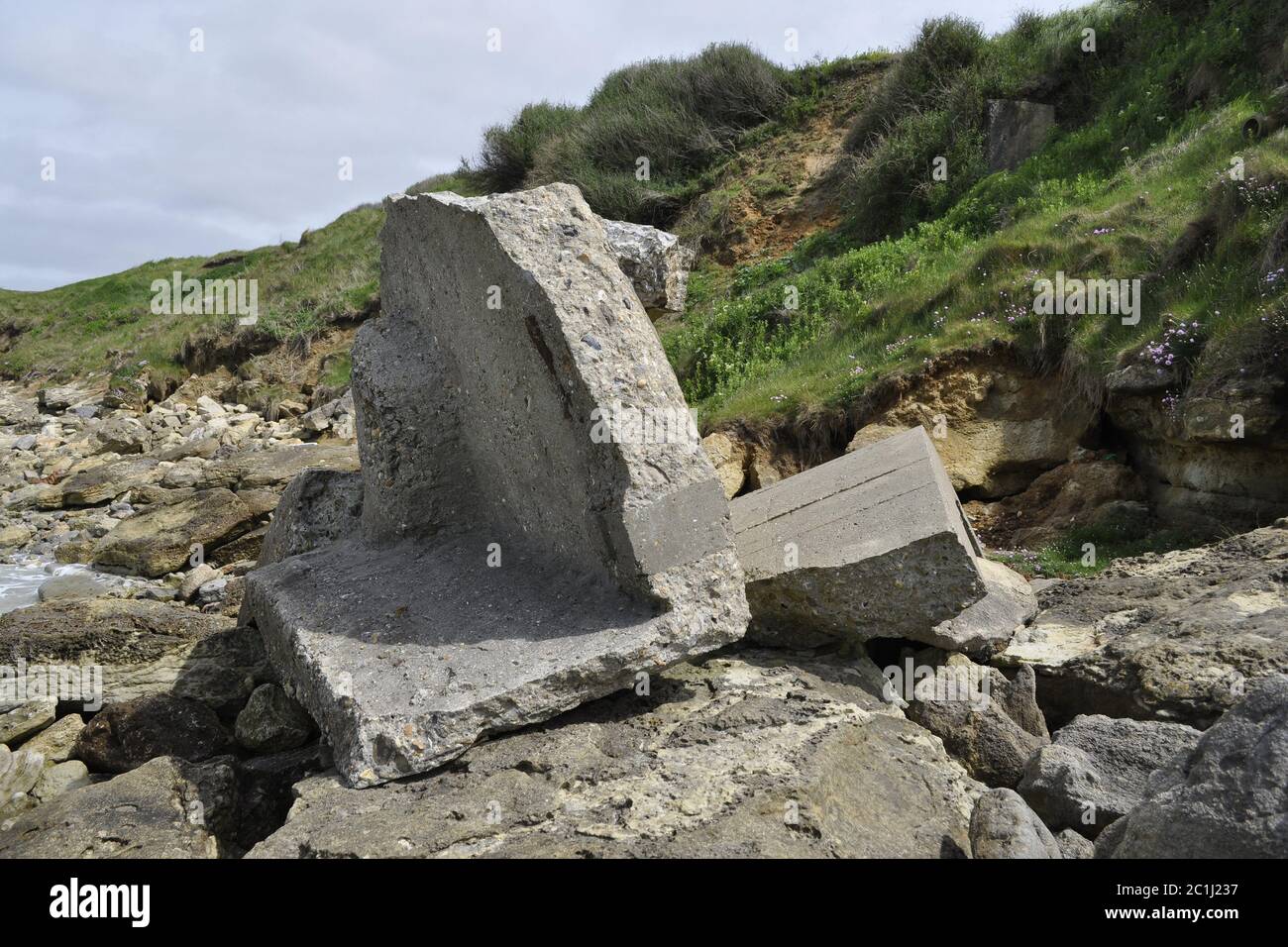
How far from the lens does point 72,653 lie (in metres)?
5.65

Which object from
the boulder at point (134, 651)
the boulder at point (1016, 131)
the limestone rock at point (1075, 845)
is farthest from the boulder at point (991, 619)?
the boulder at point (1016, 131)

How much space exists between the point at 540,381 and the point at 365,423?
4.98 ft

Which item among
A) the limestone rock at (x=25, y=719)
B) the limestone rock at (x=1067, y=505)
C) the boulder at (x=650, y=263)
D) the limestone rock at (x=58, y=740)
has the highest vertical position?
the boulder at (x=650, y=263)

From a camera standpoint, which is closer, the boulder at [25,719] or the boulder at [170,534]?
the boulder at [25,719]

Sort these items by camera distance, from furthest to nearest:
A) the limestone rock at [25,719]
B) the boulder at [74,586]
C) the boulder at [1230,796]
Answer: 1. the boulder at [74,586]
2. the limestone rock at [25,719]
3. the boulder at [1230,796]

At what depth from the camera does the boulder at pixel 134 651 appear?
16.8 feet

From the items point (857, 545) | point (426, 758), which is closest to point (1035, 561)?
point (857, 545)

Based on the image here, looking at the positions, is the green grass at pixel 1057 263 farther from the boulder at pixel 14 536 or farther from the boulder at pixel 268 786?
the boulder at pixel 14 536

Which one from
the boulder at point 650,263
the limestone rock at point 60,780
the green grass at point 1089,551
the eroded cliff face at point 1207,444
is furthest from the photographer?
the boulder at point 650,263

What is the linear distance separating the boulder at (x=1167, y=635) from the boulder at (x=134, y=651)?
3.90 metres

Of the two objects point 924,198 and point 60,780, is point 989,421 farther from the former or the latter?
point 60,780

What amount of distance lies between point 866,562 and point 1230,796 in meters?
1.84

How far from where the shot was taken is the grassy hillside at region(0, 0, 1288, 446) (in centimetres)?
721

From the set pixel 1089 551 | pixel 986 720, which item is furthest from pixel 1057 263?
pixel 986 720
